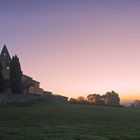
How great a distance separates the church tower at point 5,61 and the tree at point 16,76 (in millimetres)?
11963

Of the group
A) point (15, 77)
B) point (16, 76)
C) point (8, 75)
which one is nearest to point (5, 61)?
point (8, 75)

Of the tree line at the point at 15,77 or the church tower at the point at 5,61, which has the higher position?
the church tower at the point at 5,61

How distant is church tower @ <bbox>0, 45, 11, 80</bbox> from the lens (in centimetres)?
8825

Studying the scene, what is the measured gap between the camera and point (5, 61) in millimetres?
89062

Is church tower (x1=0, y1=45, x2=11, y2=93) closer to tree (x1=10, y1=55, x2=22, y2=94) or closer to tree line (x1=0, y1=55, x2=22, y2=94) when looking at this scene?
tree line (x1=0, y1=55, x2=22, y2=94)

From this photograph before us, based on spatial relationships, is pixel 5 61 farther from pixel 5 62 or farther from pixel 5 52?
pixel 5 52

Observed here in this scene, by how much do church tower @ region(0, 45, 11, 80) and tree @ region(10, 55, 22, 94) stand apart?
11963 millimetres

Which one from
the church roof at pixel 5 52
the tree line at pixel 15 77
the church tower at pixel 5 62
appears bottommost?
the tree line at pixel 15 77

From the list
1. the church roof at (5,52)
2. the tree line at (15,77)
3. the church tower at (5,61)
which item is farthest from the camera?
the church roof at (5,52)

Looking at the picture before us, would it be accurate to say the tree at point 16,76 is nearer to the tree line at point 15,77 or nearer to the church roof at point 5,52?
the tree line at point 15,77

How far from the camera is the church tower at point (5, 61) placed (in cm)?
8825

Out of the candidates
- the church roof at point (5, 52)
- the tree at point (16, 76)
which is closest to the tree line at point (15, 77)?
the tree at point (16, 76)

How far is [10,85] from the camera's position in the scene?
76.5 meters

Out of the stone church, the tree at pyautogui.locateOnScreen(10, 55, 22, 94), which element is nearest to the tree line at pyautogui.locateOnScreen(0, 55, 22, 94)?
the tree at pyautogui.locateOnScreen(10, 55, 22, 94)
